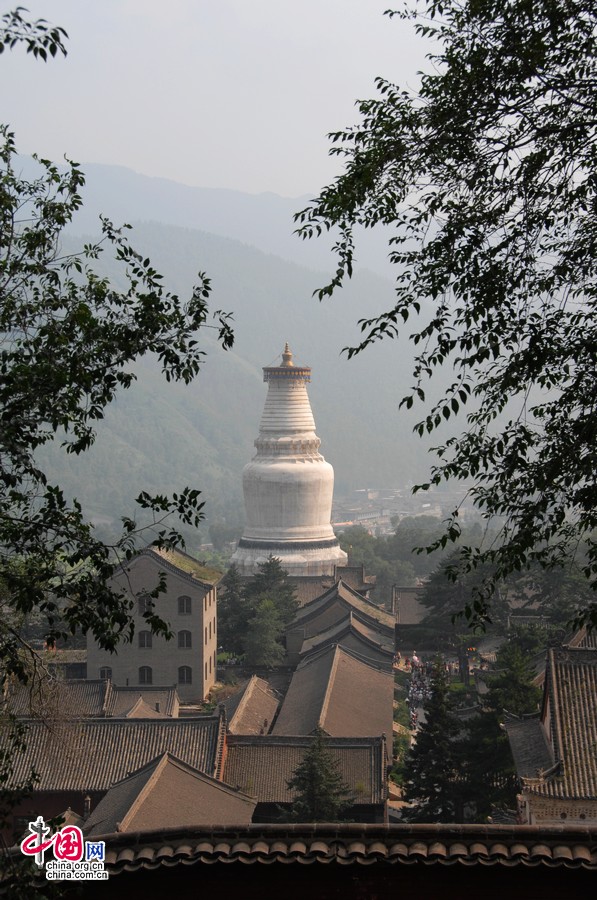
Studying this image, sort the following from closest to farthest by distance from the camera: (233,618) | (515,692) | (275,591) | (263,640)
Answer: (515,692) → (263,640) → (233,618) → (275,591)

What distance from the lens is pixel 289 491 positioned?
53.0m

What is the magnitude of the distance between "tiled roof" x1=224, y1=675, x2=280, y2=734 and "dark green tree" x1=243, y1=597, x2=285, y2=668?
4079 millimetres

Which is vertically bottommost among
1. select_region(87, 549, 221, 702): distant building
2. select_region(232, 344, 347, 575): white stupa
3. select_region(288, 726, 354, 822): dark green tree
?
select_region(288, 726, 354, 822): dark green tree

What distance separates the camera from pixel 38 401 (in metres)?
7.68

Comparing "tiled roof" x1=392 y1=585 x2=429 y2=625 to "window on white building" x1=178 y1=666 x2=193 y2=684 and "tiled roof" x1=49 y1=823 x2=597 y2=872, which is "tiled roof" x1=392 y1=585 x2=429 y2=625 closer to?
"window on white building" x1=178 y1=666 x2=193 y2=684

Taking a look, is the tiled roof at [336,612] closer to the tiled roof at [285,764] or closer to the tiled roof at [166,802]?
the tiled roof at [285,764]

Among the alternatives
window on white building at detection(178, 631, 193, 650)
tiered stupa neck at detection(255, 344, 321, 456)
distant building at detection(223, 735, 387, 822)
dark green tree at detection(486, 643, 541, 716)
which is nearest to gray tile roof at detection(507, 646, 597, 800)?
dark green tree at detection(486, 643, 541, 716)

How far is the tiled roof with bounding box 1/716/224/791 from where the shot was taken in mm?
20828

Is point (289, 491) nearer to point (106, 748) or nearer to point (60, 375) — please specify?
point (106, 748)

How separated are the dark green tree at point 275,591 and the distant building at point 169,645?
17.2ft

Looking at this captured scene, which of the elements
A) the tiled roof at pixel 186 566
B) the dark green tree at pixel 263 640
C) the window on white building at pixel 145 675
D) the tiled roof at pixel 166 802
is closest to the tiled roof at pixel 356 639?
the dark green tree at pixel 263 640

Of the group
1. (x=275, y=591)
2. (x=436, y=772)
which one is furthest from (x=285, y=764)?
(x=275, y=591)

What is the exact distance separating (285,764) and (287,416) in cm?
3305

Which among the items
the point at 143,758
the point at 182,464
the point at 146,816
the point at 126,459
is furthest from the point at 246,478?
the point at 182,464
